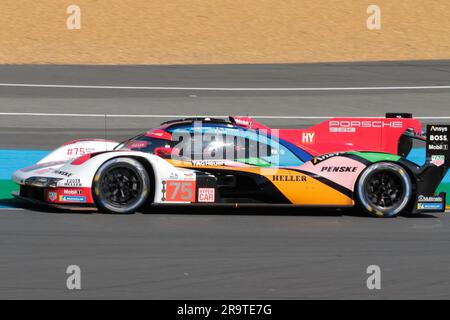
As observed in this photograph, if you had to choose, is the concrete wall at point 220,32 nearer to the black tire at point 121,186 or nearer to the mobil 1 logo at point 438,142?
the mobil 1 logo at point 438,142

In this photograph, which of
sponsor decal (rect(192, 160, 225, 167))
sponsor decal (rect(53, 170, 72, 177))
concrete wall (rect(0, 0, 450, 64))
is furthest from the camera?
concrete wall (rect(0, 0, 450, 64))

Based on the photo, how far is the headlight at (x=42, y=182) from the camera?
10.8 m

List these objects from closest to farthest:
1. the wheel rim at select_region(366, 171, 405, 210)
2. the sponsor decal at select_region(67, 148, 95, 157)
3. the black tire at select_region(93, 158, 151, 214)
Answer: the black tire at select_region(93, 158, 151, 214), the wheel rim at select_region(366, 171, 405, 210), the sponsor decal at select_region(67, 148, 95, 157)

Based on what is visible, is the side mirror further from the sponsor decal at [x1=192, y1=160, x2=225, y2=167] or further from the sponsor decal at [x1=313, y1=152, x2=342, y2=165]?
the sponsor decal at [x1=313, y1=152, x2=342, y2=165]

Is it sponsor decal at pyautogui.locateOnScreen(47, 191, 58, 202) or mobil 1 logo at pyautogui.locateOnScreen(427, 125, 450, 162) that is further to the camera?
mobil 1 logo at pyautogui.locateOnScreen(427, 125, 450, 162)

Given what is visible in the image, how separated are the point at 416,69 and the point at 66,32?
9842mm

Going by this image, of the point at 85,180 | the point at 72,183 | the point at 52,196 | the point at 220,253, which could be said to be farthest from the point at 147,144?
the point at 220,253

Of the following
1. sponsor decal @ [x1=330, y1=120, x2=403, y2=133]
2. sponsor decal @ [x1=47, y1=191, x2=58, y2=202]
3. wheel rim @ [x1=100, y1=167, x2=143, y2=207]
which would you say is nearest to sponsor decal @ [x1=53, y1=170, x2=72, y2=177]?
sponsor decal @ [x1=47, y1=191, x2=58, y2=202]

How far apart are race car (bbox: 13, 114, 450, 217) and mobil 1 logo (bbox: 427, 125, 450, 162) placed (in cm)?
1

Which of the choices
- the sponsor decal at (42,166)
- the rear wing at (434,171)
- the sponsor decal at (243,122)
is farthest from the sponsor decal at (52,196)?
the rear wing at (434,171)

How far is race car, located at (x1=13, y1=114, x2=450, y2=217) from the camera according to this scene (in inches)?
424

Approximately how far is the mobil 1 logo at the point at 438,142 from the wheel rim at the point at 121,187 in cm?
348
